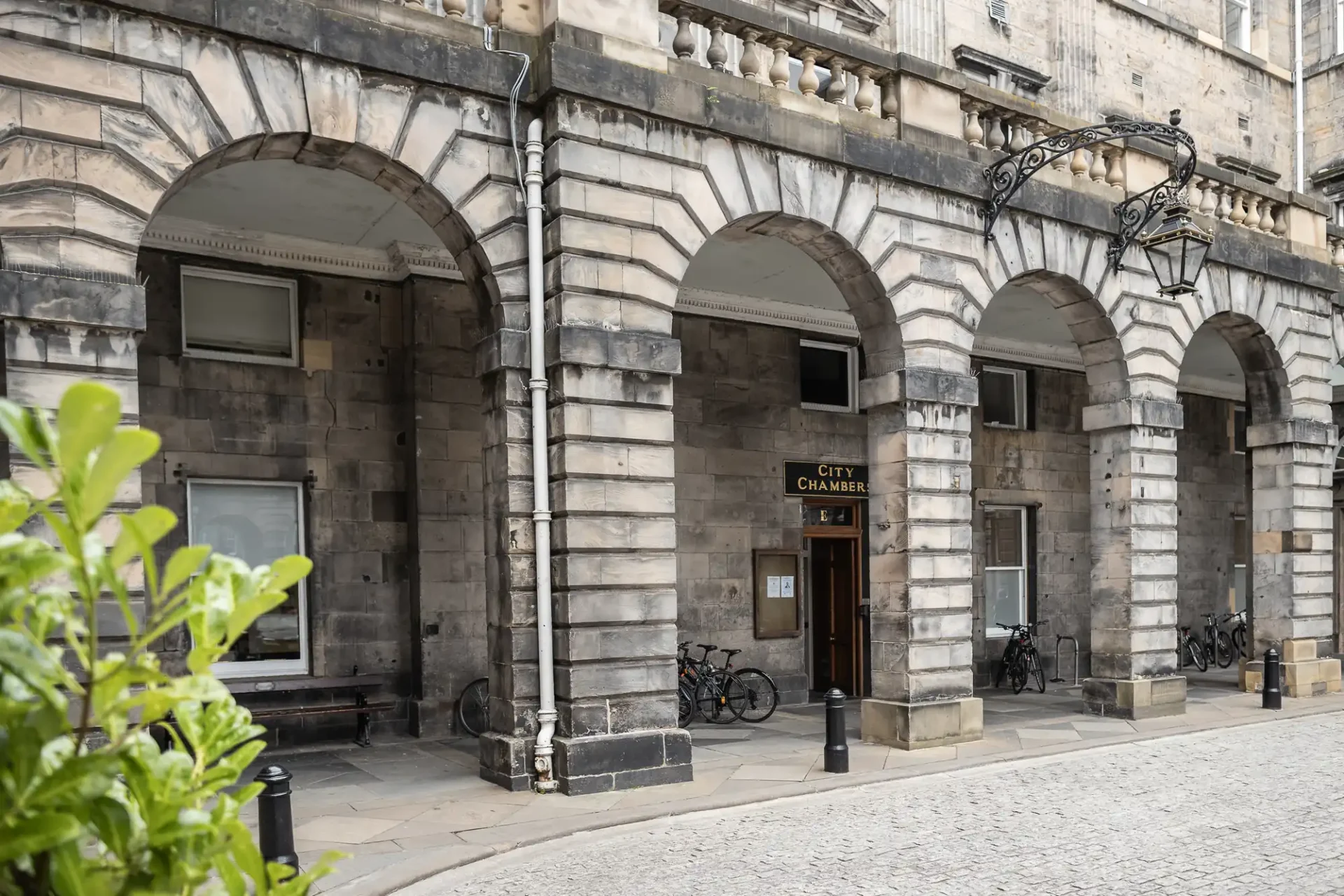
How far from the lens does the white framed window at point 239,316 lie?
39.7ft

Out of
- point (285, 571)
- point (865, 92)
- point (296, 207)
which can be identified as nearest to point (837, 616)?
point (865, 92)

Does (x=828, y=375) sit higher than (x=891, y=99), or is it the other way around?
(x=891, y=99)

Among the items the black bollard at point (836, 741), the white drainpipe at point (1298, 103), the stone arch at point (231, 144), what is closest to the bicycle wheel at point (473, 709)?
the black bollard at point (836, 741)

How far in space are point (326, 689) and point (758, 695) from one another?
562 centimetres

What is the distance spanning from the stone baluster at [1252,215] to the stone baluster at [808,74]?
26.9 ft

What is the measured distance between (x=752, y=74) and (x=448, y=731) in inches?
310

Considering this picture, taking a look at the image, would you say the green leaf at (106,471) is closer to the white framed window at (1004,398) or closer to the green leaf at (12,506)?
the green leaf at (12,506)

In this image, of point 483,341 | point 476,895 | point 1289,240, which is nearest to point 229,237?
point 483,341

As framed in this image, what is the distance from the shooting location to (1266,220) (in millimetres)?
16625

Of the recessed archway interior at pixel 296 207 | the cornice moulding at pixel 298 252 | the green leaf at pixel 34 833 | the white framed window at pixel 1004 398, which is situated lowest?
the green leaf at pixel 34 833

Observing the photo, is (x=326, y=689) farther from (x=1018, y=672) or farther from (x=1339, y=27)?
(x=1339, y=27)

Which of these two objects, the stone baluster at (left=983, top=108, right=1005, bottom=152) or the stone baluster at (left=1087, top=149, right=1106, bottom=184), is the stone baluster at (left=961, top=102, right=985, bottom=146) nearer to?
the stone baluster at (left=983, top=108, right=1005, bottom=152)

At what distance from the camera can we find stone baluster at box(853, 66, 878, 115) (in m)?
12.0

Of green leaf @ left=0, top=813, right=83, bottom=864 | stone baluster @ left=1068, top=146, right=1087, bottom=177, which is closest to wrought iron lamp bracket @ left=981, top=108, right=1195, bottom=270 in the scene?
stone baluster @ left=1068, top=146, right=1087, bottom=177
